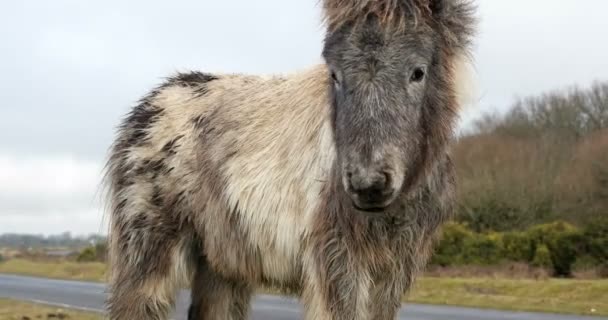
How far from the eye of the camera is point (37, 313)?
17328mm

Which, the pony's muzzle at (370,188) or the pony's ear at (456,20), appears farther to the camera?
the pony's ear at (456,20)

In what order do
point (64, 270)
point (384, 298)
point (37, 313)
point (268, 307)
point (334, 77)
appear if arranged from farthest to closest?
point (64, 270) < point (268, 307) < point (37, 313) < point (384, 298) < point (334, 77)

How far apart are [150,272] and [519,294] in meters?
15.7

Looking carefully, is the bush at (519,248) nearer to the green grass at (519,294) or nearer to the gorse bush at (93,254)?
the green grass at (519,294)

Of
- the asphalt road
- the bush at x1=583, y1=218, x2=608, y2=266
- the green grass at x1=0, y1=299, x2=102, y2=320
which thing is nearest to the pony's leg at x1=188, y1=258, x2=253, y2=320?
the asphalt road

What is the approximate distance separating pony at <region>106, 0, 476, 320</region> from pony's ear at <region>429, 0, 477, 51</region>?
0.01 m

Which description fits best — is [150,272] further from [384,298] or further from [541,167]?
[541,167]

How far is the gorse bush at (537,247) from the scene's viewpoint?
26.4 meters

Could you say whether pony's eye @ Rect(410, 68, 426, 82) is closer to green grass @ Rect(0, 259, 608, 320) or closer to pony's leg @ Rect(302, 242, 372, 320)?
pony's leg @ Rect(302, 242, 372, 320)

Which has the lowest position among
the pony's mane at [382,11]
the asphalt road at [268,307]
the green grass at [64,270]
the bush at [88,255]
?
the asphalt road at [268,307]

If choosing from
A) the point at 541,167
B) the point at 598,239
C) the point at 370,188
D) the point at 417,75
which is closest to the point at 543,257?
the point at 598,239

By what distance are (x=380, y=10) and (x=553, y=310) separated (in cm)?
1382

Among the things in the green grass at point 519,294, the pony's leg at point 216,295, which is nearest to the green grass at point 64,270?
the green grass at point 519,294

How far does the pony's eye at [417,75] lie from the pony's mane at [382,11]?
25 cm
